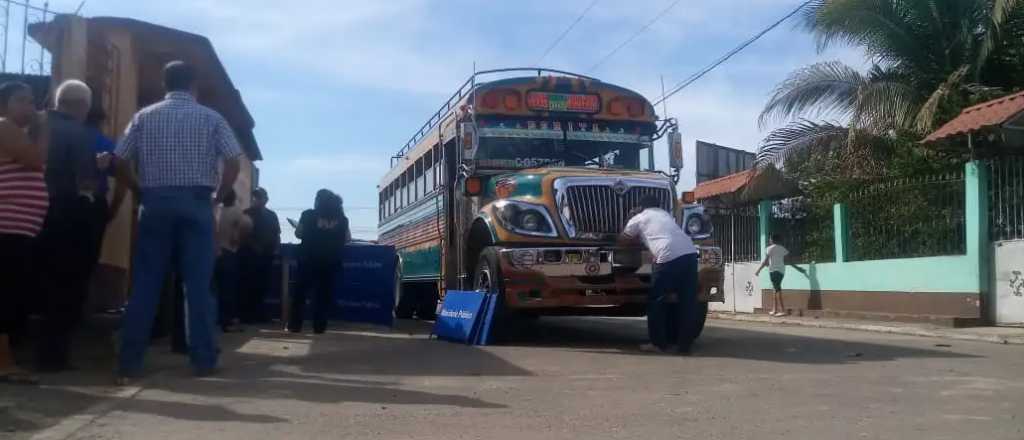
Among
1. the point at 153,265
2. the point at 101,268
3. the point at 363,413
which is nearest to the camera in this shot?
the point at 363,413

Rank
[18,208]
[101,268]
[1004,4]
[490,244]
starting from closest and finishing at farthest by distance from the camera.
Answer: [18,208], [101,268], [490,244], [1004,4]

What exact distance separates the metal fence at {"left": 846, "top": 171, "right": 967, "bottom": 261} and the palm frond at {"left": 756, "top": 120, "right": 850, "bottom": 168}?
277 centimetres

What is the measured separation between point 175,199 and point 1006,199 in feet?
35.7

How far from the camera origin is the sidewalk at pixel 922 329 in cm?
1120

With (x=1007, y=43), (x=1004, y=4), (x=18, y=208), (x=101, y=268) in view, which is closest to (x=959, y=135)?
(x=1004, y=4)

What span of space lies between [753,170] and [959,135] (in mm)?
6091

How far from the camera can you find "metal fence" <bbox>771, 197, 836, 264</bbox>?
17266mm

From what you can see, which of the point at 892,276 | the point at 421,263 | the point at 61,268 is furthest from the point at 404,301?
the point at 61,268

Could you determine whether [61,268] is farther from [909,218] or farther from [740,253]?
[740,253]

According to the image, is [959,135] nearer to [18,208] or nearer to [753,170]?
[753,170]

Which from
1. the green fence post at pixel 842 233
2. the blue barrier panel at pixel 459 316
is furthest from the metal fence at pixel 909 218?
the blue barrier panel at pixel 459 316

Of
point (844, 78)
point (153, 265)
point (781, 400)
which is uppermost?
point (844, 78)

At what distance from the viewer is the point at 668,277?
852 cm

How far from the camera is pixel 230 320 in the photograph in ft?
31.9
